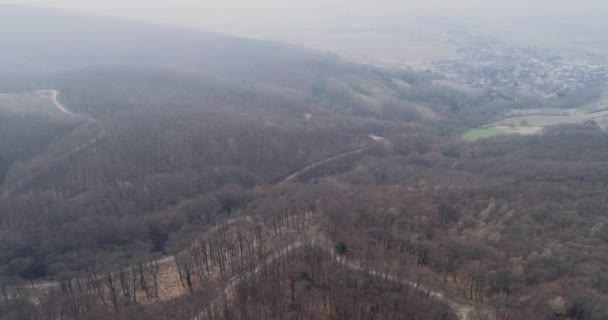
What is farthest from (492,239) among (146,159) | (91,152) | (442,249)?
(91,152)

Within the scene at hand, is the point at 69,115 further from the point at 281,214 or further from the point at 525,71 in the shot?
the point at 525,71

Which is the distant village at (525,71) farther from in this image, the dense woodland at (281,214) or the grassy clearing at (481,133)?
the dense woodland at (281,214)

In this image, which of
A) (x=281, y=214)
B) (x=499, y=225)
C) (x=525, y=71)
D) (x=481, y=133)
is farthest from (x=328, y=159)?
(x=525, y=71)

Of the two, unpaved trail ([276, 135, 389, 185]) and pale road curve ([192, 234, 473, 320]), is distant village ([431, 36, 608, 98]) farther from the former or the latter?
pale road curve ([192, 234, 473, 320])

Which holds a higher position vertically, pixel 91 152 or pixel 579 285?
pixel 579 285

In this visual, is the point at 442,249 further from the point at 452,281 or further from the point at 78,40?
the point at 78,40

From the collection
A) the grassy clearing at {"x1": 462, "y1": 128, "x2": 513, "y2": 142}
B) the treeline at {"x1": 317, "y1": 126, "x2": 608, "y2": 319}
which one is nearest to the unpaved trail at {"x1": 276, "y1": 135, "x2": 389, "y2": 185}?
the treeline at {"x1": 317, "y1": 126, "x2": 608, "y2": 319}

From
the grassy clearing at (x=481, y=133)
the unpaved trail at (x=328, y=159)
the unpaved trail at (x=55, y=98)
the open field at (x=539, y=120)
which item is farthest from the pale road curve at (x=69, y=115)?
the open field at (x=539, y=120)
